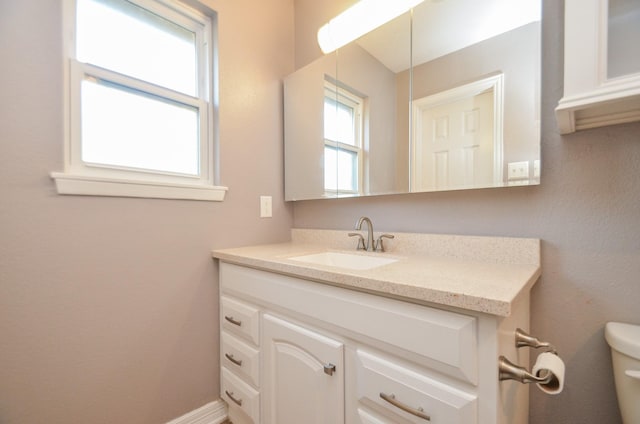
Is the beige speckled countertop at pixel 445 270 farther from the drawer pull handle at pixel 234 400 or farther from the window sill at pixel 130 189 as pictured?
the drawer pull handle at pixel 234 400

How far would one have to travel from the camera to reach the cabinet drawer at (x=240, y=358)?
3.70 ft

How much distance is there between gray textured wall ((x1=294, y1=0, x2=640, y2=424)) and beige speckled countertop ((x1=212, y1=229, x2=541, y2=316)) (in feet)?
0.28

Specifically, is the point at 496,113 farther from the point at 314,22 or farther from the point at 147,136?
the point at 147,136

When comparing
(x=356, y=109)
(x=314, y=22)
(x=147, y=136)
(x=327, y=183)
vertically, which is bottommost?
(x=327, y=183)

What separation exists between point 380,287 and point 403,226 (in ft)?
2.07

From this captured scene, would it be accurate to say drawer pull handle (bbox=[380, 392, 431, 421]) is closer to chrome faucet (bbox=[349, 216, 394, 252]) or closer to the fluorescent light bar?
chrome faucet (bbox=[349, 216, 394, 252])

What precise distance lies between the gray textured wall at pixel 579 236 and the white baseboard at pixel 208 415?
1.36 meters

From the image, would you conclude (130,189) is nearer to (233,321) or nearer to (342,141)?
(233,321)

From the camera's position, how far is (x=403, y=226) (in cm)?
128

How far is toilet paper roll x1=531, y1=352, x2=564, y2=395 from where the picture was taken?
57 cm

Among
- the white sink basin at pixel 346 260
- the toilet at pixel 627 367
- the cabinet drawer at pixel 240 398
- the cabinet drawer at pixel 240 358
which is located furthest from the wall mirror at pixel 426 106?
the cabinet drawer at pixel 240 398

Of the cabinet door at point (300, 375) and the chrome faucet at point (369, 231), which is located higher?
the chrome faucet at point (369, 231)

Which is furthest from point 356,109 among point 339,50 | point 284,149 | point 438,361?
point 438,361

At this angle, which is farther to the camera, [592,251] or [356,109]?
[356,109]
